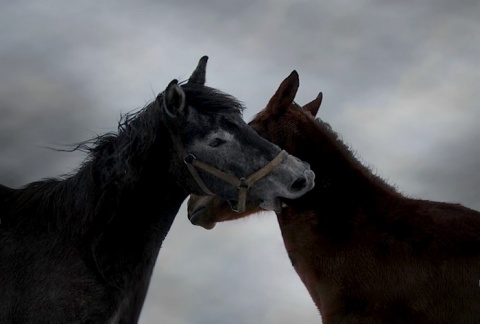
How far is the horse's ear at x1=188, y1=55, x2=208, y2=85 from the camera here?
6.77 meters

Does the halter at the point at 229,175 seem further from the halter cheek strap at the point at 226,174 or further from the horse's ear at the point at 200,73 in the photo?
the horse's ear at the point at 200,73

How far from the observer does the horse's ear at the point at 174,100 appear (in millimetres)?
6109

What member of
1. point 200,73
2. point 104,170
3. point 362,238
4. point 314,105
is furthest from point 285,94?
point 104,170

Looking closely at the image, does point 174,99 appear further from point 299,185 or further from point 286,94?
point 286,94

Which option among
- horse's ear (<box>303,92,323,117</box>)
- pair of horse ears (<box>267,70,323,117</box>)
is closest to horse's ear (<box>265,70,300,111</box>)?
pair of horse ears (<box>267,70,323,117</box>)

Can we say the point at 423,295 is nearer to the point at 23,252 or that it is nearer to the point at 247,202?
the point at 247,202

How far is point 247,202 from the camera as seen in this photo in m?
6.29

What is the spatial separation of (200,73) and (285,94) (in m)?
1.90

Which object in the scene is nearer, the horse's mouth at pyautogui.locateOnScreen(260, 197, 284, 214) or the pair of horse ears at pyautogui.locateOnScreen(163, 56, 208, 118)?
the pair of horse ears at pyautogui.locateOnScreen(163, 56, 208, 118)

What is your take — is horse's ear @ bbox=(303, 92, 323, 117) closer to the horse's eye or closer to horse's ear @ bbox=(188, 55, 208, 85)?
horse's ear @ bbox=(188, 55, 208, 85)

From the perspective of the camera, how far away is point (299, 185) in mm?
6203

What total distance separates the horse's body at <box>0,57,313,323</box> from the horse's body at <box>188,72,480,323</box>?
182 centimetres

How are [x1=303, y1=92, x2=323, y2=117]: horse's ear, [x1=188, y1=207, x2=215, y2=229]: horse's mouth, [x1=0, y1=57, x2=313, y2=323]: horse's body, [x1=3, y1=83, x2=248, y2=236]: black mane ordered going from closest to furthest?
[x1=0, y1=57, x2=313, y2=323]: horse's body
[x1=3, y1=83, x2=248, y2=236]: black mane
[x1=188, y1=207, x2=215, y2=229]: horse's mouth
[x1=303, y1=92, x2=323, y2=117]: horse's ear

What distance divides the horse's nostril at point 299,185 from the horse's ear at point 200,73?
1461 millimetres
